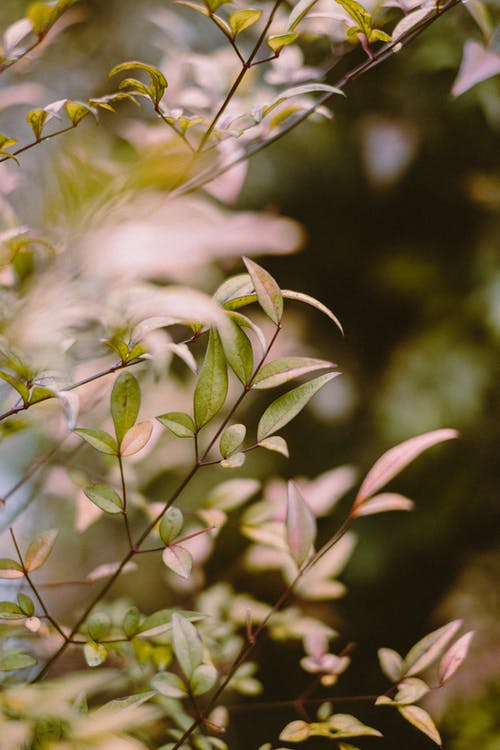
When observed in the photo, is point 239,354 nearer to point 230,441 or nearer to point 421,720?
point 230,441

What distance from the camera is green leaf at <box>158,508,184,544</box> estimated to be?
40 centimetres

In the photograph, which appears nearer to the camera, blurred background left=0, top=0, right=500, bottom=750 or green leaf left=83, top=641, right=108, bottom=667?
green leaf left=83, top=641, right=108, bottom=667

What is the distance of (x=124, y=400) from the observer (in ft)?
1.21

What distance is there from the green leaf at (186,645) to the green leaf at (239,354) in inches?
5.4

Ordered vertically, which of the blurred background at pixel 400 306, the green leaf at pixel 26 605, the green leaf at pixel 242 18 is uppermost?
the green leaf at pixel 242 18

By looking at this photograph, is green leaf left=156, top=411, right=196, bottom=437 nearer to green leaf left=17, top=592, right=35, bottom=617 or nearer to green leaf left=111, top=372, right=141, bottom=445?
green leaf left=111, top=372, right=141, bottom=445

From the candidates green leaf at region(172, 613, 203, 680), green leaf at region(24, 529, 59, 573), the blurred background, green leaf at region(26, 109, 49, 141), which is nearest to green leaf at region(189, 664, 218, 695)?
green leaf at region(172, 613, 203, 680)

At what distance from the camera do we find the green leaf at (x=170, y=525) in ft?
1.30

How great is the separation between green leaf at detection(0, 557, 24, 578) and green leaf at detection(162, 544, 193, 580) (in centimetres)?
9

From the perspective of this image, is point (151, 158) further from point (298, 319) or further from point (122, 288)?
point (298, 319)

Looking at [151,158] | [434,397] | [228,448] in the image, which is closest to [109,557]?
[434,397]

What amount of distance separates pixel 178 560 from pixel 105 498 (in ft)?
0.20

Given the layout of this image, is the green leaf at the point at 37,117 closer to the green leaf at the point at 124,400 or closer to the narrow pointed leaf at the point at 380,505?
the green leaf at the point at 124,400

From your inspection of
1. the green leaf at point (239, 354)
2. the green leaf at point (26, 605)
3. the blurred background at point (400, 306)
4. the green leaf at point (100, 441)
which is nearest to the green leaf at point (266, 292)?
the green leaf at point (239, 354)
